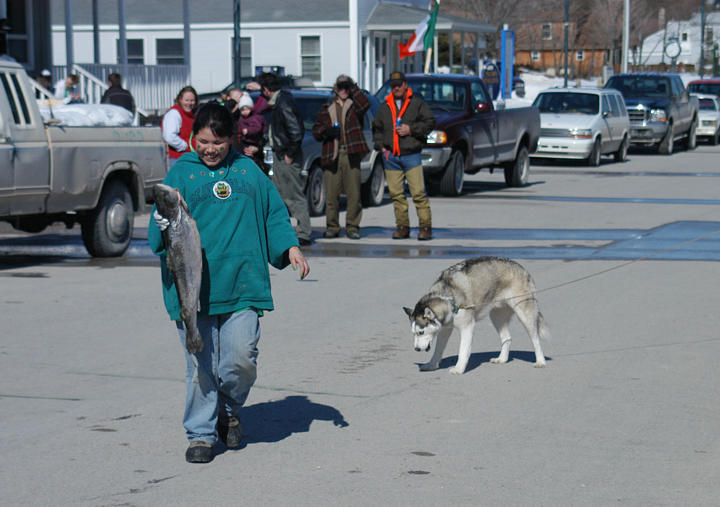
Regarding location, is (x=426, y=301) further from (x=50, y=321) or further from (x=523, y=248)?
(x=523, y=248)

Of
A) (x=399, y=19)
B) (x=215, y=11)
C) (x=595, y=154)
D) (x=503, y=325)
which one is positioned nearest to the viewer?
(x=503, y=325)

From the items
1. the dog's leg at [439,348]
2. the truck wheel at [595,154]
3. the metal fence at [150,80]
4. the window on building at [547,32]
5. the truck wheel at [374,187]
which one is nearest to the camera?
the dog's leg at [439,348]

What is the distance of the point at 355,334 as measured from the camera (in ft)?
28.4

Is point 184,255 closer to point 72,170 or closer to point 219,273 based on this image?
point 219,273

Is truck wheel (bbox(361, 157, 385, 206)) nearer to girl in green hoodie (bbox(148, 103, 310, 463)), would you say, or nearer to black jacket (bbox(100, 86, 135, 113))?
black jacket (bbox(100, 86, 135, 113))

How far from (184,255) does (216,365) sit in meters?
Answer: 0.64

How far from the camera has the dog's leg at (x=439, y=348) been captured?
7.40m

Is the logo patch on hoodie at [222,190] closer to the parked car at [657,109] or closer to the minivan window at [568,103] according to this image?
the minivan window at [568,103]

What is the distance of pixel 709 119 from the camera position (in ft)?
124

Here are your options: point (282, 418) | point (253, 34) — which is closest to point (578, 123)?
point (253, 34)

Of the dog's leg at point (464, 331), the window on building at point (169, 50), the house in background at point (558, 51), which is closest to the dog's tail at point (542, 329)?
the dog's leg at point (464, 331)

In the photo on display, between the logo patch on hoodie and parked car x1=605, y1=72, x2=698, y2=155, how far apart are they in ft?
92.1

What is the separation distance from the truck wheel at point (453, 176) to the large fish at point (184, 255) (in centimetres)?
1505

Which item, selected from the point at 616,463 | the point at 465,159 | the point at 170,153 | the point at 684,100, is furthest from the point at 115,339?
the point at 684,100
